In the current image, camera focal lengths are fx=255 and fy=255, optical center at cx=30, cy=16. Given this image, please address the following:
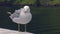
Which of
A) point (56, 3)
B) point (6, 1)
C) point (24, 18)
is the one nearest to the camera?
point (24, 18)

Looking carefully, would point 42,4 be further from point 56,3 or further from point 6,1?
point 6,1

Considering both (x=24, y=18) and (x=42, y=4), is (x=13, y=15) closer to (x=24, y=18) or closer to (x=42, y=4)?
(x=24, y=18)

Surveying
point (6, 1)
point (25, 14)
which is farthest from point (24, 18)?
point (6, 1)

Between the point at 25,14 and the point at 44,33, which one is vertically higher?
the point at 25,14

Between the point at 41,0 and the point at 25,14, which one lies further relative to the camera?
the point at 41,0

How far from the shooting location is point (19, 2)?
42094 mm

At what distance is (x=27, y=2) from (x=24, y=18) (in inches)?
1366

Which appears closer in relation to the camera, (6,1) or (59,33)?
(59,33)

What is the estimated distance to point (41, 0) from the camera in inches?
1623

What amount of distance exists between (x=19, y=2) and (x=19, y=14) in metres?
36.6

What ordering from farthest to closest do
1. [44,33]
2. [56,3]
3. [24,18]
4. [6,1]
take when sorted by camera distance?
[6,1]
[56,3]
[44,33]
[24,18]

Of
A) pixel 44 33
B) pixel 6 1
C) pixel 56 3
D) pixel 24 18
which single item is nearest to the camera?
pixel 24 18

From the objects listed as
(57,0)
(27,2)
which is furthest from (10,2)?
(57,0)

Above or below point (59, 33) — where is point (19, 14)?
above
